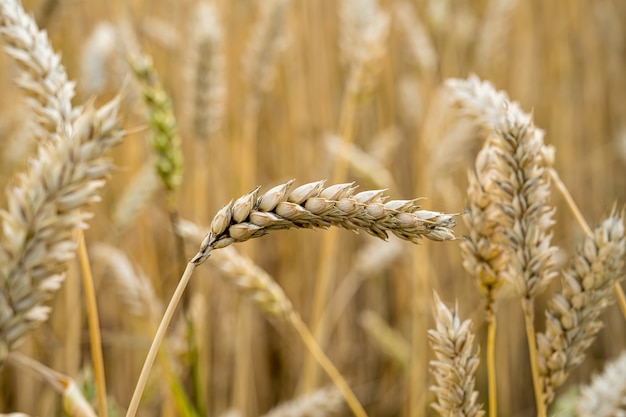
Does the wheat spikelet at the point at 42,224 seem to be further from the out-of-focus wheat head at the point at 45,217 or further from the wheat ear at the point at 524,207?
the wheat ear at the point at 524,207

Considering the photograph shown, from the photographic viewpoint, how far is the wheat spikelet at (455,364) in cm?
50

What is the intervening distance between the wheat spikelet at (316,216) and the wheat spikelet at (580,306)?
181 mm

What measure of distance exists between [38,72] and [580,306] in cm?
51

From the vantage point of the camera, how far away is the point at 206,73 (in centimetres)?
112

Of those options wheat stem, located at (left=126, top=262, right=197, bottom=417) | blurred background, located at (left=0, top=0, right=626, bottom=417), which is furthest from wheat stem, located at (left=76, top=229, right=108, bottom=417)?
blurred background, located at (left=0, top=0, right=626, bottom=417)

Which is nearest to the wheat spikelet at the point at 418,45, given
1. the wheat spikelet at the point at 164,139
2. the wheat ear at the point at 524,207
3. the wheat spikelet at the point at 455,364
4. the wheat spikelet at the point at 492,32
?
the wheat spikelet at the point at 492,32

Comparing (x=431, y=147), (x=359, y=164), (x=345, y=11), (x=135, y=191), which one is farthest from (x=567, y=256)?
(x=135, y=191)

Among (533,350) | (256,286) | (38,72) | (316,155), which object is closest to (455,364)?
(533,350)

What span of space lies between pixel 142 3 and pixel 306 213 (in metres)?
1.40

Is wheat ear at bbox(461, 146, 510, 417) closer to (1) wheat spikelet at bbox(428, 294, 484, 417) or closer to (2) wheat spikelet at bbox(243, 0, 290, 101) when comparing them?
(1) wheat spikelet at bbox(428, 294, 484, 417)

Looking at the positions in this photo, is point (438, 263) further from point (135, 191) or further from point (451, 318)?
point (451, 318)

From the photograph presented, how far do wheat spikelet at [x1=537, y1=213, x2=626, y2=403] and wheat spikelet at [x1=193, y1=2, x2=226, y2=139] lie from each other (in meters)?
0.74

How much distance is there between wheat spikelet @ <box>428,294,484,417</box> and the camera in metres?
0.50

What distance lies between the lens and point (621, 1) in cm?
217
